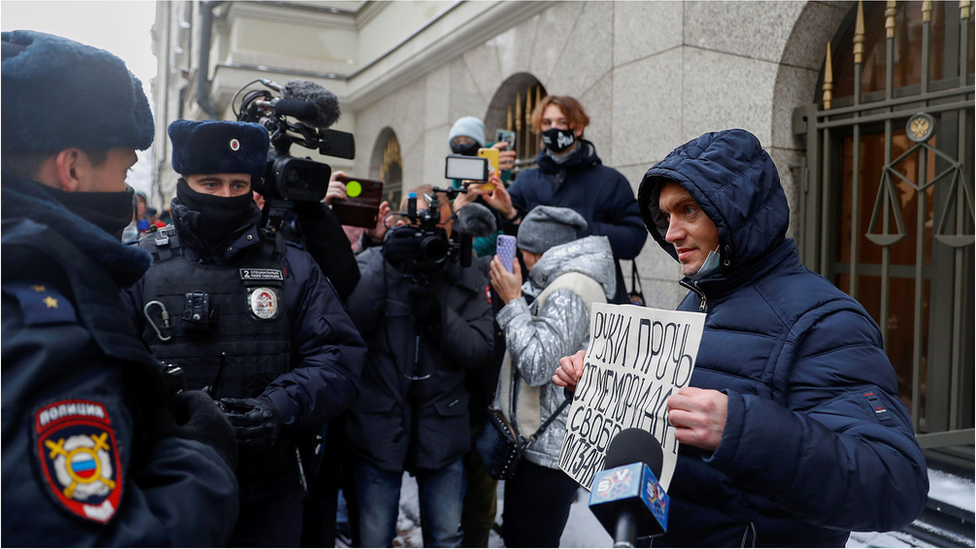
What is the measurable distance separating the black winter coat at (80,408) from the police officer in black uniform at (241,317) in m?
1.19

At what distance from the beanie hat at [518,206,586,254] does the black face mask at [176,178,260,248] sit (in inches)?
52.6

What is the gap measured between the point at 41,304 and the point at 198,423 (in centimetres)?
41

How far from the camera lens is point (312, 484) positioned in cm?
351

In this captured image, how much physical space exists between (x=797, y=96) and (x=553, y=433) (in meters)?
3.33

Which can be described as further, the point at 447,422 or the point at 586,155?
the point at 586,155

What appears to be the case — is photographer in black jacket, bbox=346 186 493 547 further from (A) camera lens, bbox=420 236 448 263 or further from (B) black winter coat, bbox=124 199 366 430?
(B) black winter coat, bbox=124 199 366 430

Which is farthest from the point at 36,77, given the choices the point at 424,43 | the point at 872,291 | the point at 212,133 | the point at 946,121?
the point at 424,43

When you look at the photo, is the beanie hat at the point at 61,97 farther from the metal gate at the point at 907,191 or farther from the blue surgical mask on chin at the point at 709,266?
the metal gate at the point at 907,191

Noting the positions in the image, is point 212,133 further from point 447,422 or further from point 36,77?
point 447,422

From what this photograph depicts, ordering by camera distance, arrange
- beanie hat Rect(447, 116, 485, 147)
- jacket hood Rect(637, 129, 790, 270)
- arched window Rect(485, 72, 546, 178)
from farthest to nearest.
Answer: arched window Rect(485, 72, 546, 178) → beanie hat Rect(447, 116, 485, 147) → jacket hood Rect(637, 129, 790, 270)

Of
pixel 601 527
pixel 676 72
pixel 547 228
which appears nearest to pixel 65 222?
pixel 547 228

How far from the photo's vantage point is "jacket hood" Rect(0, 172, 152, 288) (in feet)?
3.90

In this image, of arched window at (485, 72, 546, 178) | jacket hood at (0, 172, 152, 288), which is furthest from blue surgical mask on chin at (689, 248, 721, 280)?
arched window at (485, 72, 546, 178)

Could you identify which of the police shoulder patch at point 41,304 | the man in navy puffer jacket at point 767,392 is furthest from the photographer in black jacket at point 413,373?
the police shoulder patch at point 41,304
